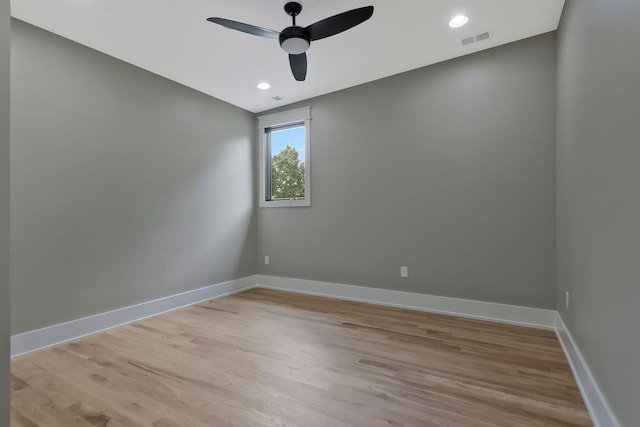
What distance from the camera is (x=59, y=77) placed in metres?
2.59

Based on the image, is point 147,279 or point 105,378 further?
point 147,279

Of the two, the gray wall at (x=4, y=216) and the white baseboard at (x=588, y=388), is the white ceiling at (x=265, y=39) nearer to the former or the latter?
the gray wall at (x=4, y=216)

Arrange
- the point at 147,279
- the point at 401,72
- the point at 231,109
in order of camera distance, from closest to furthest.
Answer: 1. the point at 147,279
2. the point at 401,72
3. the point at 231,109

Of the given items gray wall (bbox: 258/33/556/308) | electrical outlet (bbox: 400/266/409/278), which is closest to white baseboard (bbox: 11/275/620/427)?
gray wall (bbox: 258/33/556/308)

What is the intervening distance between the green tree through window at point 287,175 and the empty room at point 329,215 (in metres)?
0.08

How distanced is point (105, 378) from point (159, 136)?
2473mm

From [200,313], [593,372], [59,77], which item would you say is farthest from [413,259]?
[59,77]

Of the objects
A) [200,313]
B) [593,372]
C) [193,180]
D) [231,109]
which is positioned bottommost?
[200,313]

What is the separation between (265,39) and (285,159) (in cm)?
199

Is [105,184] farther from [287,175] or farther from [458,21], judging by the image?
[458,21]

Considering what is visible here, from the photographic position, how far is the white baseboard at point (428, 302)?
2.77 m

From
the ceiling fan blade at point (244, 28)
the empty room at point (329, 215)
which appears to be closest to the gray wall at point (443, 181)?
the empty room at point (329, 215)

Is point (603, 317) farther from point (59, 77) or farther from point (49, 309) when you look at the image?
point (59, 77)

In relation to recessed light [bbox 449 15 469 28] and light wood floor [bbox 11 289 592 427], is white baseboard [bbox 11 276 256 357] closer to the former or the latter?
light wood floor [bbox 11 289 592 427]
